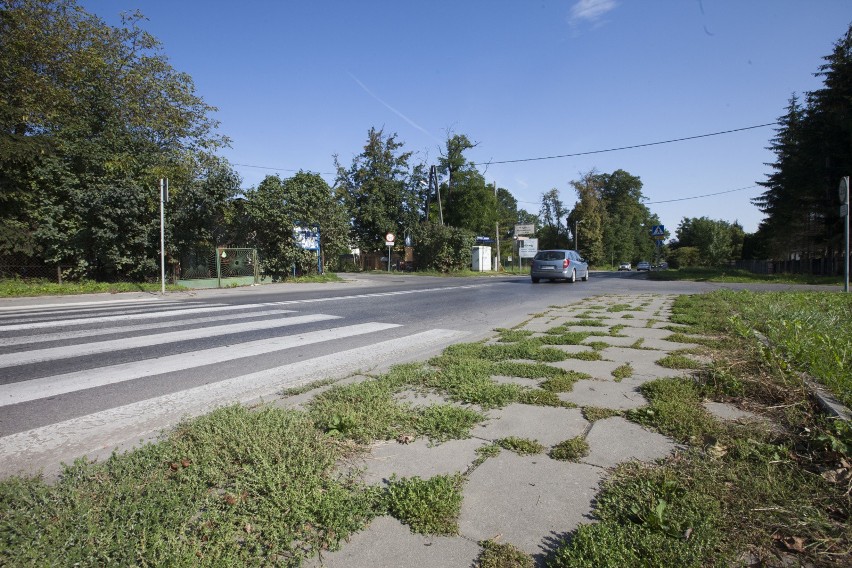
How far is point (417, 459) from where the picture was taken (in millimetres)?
2791

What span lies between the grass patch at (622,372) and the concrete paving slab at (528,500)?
2.09 metres

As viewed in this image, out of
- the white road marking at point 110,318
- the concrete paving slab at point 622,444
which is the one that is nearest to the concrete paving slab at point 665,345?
the concrete paving slab at point 622,444

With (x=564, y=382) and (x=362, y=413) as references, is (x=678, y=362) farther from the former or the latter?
(x=362, y=413)

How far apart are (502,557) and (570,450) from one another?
113cm

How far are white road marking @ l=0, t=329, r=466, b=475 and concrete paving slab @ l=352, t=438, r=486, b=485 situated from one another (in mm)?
1790

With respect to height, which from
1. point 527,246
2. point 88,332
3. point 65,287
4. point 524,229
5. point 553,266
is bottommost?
point 88,332

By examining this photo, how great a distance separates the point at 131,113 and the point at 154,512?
2705cm

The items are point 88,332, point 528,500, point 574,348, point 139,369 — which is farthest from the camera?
point 88,332

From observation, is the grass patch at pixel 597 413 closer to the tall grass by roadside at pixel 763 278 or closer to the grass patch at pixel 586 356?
the grass patch at pixel 586 356

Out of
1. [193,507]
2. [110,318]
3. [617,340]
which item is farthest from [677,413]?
[110,318]

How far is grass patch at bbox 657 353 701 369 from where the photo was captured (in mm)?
4766

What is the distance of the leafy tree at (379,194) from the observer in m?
45.8

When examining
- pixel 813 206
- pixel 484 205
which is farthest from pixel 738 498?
pixel 484 205

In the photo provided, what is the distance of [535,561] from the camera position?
1862 mm
